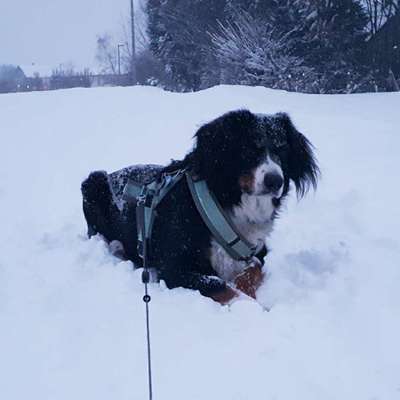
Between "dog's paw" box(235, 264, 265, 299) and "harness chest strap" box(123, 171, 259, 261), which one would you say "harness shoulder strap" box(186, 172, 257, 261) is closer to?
"harness chest strap" box(123, 171, 259, 261)

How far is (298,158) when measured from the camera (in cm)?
357

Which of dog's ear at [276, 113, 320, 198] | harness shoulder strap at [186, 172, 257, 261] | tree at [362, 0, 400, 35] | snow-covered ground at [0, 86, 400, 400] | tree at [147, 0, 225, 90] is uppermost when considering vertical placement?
tree at [147, 0, 225, 90]

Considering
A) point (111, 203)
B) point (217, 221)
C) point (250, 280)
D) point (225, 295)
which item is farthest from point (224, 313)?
point (111, 203)

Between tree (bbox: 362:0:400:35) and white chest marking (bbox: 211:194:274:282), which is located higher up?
tree (bbox: 362:0:400:35)

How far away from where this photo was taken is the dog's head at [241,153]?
3.13m

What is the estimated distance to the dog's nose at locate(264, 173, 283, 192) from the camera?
296 cm

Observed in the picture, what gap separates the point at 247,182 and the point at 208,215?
35 centimetres

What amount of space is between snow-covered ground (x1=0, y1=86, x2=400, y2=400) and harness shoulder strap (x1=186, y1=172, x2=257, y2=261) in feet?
1.13

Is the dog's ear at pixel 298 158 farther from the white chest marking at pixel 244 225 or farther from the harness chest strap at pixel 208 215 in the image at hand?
the harness chest strap at pixel 208 215

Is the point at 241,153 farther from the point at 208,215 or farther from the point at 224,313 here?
the point at 224,313

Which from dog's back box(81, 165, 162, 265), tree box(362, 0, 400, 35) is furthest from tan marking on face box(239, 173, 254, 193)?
tree box(362, 0, 400, 35)

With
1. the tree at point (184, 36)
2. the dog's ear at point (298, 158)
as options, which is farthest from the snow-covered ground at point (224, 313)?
the tree at point (184, 36)

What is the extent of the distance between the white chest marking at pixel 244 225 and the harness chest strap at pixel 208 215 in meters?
0.05

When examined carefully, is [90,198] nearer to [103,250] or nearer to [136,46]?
[103,250]
